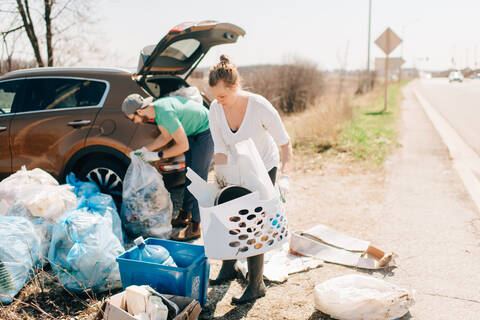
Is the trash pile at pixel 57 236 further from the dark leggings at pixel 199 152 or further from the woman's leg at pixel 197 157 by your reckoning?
the dark leggings at pixel 199 152

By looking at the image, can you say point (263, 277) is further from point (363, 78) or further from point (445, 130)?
point (363, 78)

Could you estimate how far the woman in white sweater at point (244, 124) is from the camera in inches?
117

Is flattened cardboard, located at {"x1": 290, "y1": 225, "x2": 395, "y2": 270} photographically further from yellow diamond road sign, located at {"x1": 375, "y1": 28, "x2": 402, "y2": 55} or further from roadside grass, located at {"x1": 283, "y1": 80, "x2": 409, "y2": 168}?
yellow diamond road sign, located at {"x1": 375, "y1": 28, "x2": 402, "y2": 55}

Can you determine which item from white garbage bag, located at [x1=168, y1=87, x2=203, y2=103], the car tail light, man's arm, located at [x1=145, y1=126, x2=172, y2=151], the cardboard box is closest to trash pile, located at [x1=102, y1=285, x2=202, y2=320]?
the cardboard box

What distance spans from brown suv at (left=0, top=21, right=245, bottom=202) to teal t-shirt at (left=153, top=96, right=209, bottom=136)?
414 mm

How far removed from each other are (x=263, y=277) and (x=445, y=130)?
10.6 meters

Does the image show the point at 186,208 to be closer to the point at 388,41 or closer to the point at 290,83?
the point at 388,41

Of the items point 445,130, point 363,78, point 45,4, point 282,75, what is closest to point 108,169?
point 45,4

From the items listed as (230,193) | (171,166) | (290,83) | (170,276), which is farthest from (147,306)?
(290,83)

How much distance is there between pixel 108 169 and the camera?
4.57 m

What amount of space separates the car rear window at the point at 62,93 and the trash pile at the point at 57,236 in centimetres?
Answer: 107

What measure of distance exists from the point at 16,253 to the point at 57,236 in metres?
0.31

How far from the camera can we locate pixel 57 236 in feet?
11.3

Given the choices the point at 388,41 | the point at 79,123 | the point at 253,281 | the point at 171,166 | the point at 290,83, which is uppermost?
the point at 388,41
